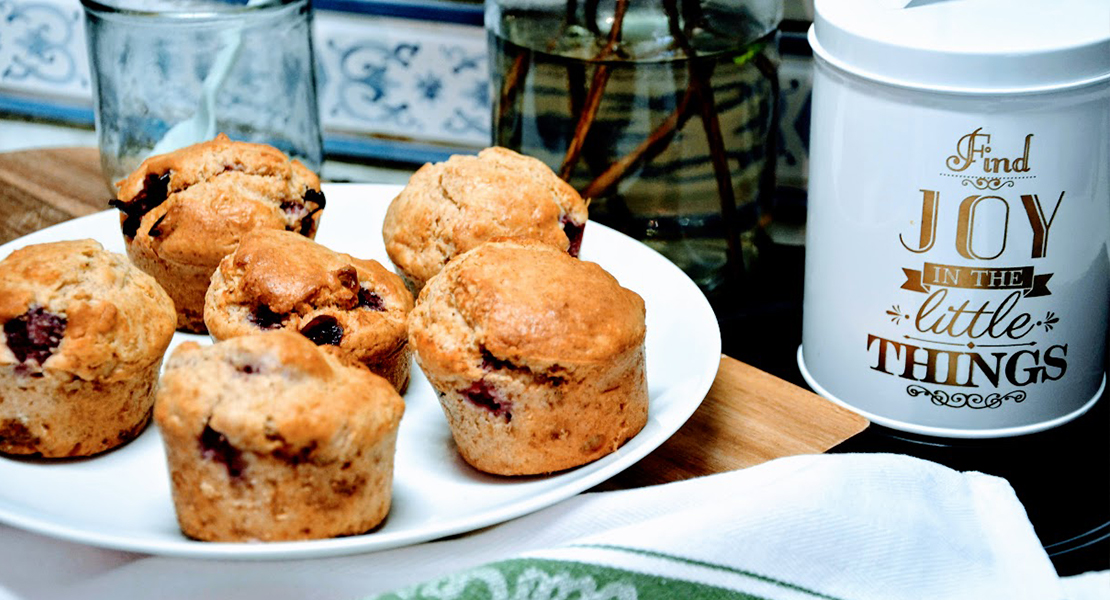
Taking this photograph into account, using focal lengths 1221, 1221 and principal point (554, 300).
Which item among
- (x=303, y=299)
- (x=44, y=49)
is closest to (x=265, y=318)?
(x=303, y=299)

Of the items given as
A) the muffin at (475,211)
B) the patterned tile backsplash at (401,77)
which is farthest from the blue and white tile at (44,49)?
the muffin at (475,211)

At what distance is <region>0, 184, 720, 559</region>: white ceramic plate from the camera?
2.99ft

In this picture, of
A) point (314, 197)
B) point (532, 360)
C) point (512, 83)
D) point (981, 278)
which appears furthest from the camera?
point (512, 83)

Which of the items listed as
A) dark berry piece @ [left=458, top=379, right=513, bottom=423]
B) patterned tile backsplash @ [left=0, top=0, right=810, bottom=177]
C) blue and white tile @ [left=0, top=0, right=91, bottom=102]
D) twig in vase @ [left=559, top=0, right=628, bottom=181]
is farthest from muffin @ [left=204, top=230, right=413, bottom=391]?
blue and white tile @ [left=0, top=0, right=91, bottom=102]

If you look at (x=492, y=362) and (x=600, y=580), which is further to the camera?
(x=492, y=362)

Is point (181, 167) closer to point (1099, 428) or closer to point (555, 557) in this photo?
point (555, 557)

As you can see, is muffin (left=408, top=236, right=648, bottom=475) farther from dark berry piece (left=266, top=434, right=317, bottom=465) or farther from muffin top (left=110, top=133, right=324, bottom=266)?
muffin top (left=110, top=133, right=324, bottom=266)

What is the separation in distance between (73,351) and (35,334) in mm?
36

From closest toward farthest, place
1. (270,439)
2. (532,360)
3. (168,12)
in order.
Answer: (270,439), (532,360), (168,12)

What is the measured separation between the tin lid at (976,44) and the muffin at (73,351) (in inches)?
26.4

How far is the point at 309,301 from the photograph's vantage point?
110 cm

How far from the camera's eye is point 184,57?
1.64m

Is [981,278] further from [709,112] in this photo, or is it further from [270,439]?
[270,439]

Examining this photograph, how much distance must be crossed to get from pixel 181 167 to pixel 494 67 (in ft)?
1.35
